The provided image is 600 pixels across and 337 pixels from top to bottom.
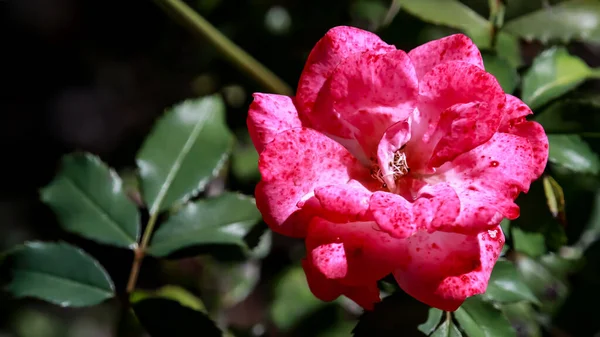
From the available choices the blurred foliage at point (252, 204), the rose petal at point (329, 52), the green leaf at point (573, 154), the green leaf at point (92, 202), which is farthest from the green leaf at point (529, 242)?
the green leaf at point (92, 202)

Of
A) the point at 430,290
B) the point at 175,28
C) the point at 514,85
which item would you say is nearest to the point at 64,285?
the point at 430,290

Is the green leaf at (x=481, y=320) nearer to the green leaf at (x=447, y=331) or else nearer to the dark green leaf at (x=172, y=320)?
the green leaf at (x=447, y=331)

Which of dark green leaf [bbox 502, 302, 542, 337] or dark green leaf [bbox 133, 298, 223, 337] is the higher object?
dark green leaf [bbox 133, 298, 223, 337]

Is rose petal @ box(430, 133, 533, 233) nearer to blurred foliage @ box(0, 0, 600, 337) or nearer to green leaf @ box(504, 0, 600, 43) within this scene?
blurred foliage @ box(0, 0, 600, 337)

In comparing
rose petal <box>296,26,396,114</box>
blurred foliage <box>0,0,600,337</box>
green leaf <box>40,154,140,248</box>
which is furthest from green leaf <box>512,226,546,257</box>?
green leaf <box>40,154,140,248</box>

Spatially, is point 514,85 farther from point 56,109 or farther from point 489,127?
point 56,109

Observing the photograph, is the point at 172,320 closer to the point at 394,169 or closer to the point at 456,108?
the point at 394,169

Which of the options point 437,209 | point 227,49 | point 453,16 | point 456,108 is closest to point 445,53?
point 456,108
